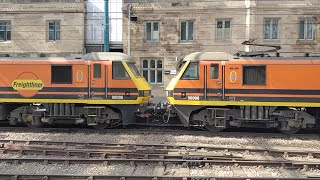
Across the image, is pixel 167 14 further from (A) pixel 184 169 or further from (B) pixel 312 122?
(A) pixel 184 169

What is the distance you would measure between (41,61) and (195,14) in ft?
47.2

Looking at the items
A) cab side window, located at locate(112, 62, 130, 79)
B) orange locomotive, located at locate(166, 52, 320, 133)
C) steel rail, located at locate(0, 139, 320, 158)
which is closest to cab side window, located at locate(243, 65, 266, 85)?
orange locomotive, located at locate(166, 52, 320, 133)

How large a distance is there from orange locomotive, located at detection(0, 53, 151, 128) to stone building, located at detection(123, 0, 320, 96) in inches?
454

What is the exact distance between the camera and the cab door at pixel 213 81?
13.8 metres

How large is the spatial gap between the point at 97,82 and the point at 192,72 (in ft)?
12.3

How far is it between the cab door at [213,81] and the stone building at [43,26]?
15.5 meters

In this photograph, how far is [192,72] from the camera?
14.1 meters

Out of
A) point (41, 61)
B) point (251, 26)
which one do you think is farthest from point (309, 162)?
point (251, 26)

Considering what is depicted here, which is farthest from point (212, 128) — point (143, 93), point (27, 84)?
point (27, 84)

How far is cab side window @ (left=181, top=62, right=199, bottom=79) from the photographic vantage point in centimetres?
1399

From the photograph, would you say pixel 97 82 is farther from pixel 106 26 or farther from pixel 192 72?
pixel 106 26

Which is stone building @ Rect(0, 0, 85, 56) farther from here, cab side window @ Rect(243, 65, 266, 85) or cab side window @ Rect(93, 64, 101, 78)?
cab side window @ Rect(243, 65, 266, 85)

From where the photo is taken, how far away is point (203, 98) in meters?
13.9

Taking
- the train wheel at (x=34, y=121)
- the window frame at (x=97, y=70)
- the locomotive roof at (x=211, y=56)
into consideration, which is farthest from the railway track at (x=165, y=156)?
the locomotive roof at (x=211, y=56)
